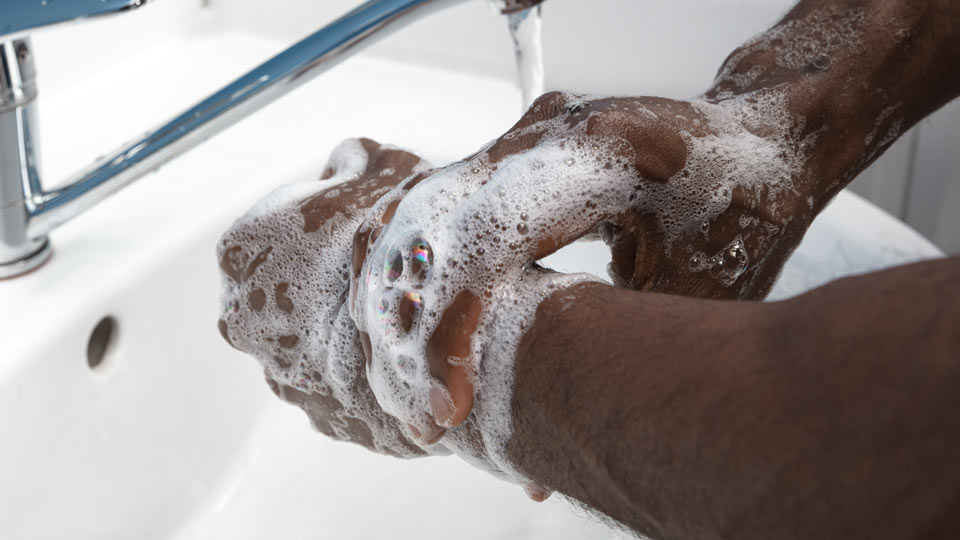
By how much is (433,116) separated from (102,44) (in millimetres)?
373

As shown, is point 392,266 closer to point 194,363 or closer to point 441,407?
point 441,407


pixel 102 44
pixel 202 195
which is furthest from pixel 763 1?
pixel 102 44

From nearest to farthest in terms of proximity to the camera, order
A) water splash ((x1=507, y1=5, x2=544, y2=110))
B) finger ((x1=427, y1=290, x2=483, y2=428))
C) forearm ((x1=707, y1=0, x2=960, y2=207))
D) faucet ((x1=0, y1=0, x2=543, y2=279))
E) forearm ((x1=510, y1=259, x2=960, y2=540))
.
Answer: forearm ((x1=510, y1=259, x2=960, y2=540)), finger ((x1=427, y1=290, x2=483, y2=428)), forearm ((x1=707, y1=0, x2=960, y2=207)), faucet ((x1=0, y1=0, x2=543, y2=279)), water splash ((x1=507, y1=5, x2=544, y2=110))

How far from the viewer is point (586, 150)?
1.35 ft

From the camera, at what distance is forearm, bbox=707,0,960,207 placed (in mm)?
493

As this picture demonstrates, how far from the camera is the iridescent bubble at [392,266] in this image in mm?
407

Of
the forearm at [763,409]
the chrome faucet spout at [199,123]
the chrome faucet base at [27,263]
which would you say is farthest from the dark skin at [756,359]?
the chrome faucet base at [27,263]

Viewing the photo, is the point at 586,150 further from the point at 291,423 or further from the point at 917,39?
the point at 291,423

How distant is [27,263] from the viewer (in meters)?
0.73

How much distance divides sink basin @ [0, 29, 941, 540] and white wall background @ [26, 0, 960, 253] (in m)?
0.06

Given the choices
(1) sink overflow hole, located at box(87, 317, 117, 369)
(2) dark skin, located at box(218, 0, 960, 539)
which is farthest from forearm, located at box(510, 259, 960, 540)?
(1) sink overflow hole, located at box(87, 317, 117, 369)

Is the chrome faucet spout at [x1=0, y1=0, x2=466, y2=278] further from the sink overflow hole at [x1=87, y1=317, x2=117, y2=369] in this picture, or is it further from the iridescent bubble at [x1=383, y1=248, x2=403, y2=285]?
the iridescent bubble at [x1=383, y1=248, x2=403, y2=285]

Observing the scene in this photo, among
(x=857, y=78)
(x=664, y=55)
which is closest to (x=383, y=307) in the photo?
(x=857, y=78)

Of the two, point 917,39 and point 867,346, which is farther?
point 917,39
